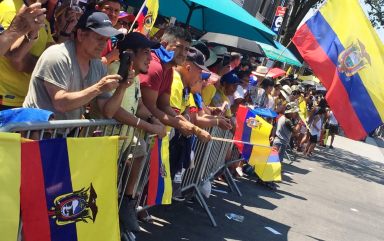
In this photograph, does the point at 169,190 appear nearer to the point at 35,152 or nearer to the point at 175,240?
the point at 175,240

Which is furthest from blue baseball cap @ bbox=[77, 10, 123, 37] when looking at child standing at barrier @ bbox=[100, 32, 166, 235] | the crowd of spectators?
child standing at barrier @ bbox=[100, 32, 166, 235]

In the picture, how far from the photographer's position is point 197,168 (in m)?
6.84

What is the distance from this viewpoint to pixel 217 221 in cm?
688

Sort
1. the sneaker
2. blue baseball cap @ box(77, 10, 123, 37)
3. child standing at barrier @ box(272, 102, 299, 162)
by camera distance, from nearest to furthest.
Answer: blue baseball cap @ box(77, 10, 123, 37) < the sneaker < child standing at barrier @ box(272, 102, 299, 162)

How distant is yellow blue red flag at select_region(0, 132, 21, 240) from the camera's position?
2.62 meters

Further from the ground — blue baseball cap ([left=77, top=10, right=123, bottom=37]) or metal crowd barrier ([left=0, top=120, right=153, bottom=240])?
blue baseball cap ([left=77, top=10, right=123, bottom=37])

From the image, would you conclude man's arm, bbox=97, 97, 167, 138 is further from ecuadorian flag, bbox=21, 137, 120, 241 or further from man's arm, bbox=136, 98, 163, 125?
ecuadorian flag, bbox=21, 137, 120, 241

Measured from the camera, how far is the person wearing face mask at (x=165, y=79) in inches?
193

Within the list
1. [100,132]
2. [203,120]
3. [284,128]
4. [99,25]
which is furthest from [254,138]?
[99,25]

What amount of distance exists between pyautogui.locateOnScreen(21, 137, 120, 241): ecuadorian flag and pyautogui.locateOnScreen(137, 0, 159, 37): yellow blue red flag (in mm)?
2132

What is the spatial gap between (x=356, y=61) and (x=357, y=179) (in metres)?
8.43

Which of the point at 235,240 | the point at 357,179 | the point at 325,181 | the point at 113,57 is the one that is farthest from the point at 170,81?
the point at 357,179

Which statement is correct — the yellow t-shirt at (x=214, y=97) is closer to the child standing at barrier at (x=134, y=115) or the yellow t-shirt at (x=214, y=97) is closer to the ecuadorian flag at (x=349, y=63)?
the ecuadorian flag at (x=349, y=63)

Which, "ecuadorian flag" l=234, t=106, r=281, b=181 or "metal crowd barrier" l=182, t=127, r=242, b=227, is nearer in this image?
"metal crowd barrier" l=182, t=127, r=242, b=227
